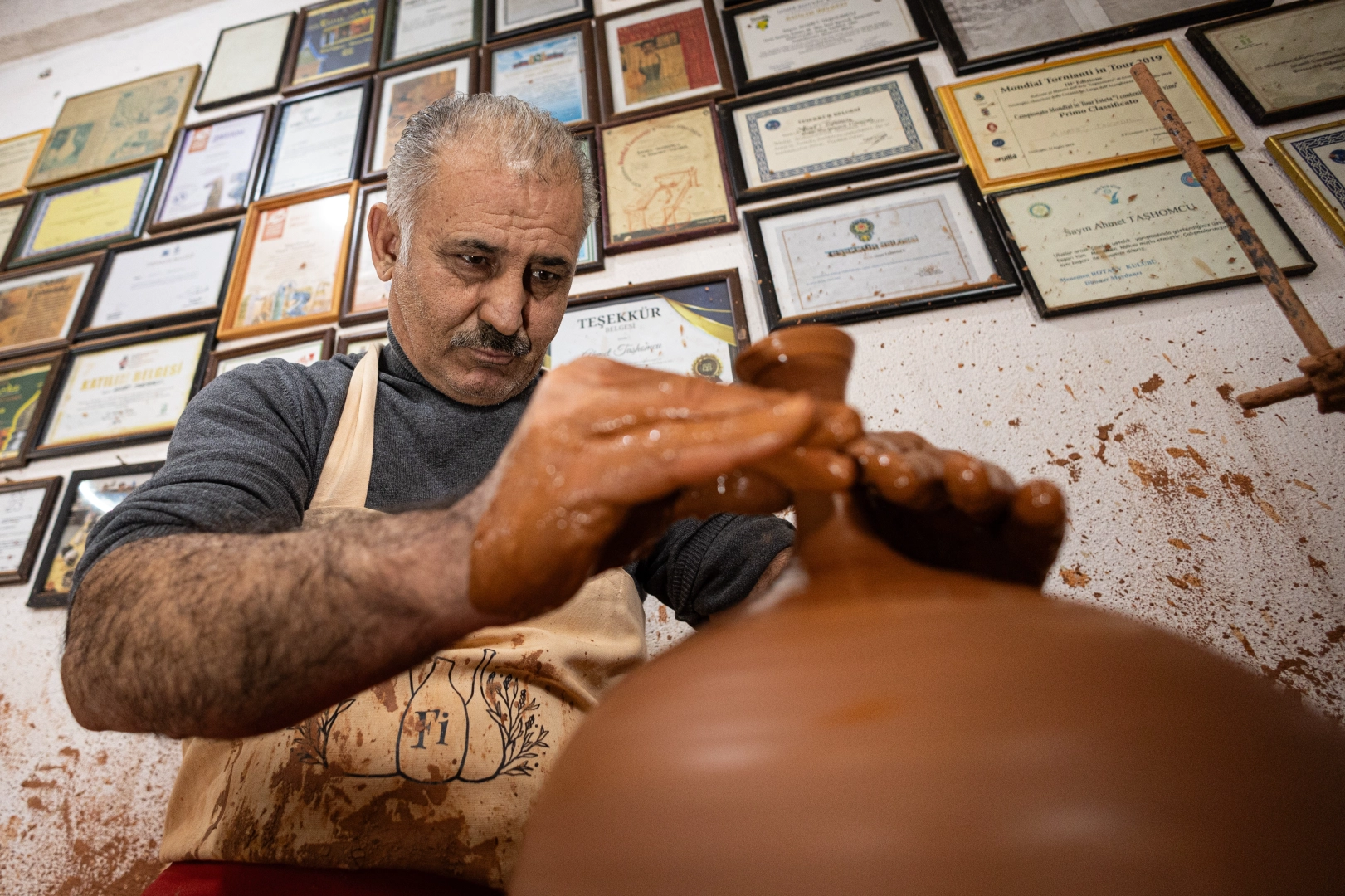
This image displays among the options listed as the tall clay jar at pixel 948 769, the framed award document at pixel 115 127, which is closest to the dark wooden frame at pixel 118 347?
the framed award document at pixel 115 127

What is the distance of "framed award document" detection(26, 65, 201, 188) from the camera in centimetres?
215

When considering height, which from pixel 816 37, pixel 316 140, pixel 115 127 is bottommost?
pixel 816 37

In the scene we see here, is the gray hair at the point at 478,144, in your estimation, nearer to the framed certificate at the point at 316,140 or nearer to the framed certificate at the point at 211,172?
the framed certificate at the point at 316,140

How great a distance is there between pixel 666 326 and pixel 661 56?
3.06ft

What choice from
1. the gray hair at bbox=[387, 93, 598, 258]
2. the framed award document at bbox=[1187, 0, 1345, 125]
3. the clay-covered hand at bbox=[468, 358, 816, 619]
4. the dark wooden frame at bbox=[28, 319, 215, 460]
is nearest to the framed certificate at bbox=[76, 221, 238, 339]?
the dark wooden frame at bbox=[28, 319, 215, 460]

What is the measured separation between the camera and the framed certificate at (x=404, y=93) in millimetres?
1901

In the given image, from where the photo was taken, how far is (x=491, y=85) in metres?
1.91

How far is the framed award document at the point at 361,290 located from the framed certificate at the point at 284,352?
0.08 metres

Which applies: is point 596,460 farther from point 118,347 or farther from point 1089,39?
point 118,347

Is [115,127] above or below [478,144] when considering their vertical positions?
above

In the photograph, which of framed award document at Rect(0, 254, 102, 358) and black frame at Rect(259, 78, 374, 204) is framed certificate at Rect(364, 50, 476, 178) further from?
framed award document at Rect(0, 254, 102, 358)

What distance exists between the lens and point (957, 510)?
0.53m

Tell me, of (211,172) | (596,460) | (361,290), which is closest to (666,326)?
(361,290)


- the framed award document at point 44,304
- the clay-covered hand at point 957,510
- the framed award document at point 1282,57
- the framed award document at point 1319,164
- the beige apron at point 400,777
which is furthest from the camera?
the framed award document at point 44,304
